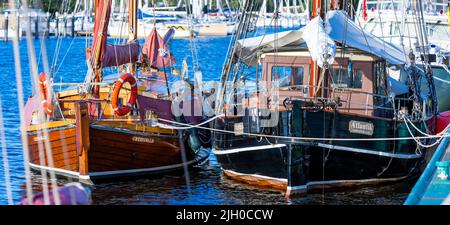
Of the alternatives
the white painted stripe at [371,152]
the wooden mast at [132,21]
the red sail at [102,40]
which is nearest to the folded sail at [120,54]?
the red sail at [102,40]

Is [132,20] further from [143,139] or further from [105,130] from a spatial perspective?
[105,130]

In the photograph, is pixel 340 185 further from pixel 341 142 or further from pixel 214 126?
pixel 214 126

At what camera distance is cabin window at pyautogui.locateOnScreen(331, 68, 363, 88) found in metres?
27.2

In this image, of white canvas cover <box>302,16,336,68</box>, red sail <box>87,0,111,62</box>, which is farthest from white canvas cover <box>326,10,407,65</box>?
red sail <box>87,0,111,62</box>

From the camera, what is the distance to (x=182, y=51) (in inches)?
3937

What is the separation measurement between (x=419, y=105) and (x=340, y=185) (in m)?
3.58

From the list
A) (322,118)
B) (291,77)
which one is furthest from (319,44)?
(291,77)

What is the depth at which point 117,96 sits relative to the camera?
1074 inches

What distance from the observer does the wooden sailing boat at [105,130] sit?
27.2 m

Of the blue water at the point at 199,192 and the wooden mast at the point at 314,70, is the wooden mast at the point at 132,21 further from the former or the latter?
the wooden mast at the point at 314,70

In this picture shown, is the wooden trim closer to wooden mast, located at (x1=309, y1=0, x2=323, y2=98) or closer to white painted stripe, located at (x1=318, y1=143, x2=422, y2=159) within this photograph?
wooden mast, located at (x1=309, y1=0, x2=323, y2=98)

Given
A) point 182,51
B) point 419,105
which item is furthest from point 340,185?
point 182,51

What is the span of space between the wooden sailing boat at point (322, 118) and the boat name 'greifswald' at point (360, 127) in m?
0.03
